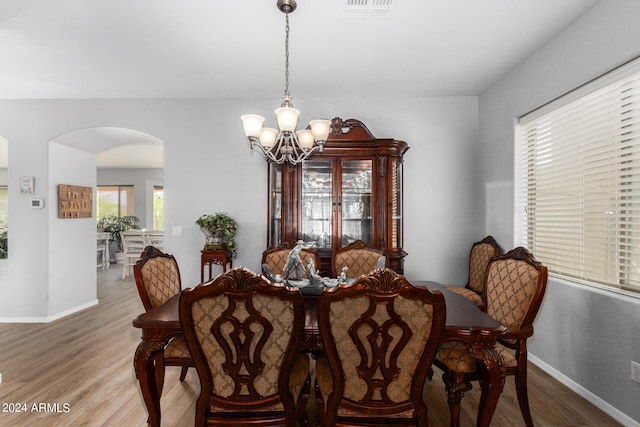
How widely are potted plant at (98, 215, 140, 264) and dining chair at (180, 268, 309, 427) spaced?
8.06 meters

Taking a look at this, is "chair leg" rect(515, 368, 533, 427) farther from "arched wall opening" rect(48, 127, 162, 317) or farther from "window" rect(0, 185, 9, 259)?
"window" rect(0, 185, 9, 259)

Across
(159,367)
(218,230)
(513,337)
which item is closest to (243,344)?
(159,367)

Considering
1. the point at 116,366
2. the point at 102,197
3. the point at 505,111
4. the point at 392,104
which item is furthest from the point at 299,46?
the point at 102,197

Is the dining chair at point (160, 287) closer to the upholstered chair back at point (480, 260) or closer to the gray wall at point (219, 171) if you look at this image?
the gray wall at point (219, 171)

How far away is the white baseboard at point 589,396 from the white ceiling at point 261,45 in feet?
8.63

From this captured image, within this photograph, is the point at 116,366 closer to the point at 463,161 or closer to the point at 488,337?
the point at 488,337

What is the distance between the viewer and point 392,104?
3.84 metres

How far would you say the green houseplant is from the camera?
8.15 meters

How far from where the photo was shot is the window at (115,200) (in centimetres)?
895

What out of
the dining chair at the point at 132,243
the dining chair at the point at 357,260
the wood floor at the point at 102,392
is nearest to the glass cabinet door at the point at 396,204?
the dining chair at the point at 357,260

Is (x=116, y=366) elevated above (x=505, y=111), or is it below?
below

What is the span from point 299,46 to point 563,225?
2569 mm

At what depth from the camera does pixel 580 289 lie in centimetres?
235

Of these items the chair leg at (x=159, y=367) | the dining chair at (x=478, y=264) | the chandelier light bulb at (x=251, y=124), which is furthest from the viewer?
the dining chair at (x=478, y=264)
